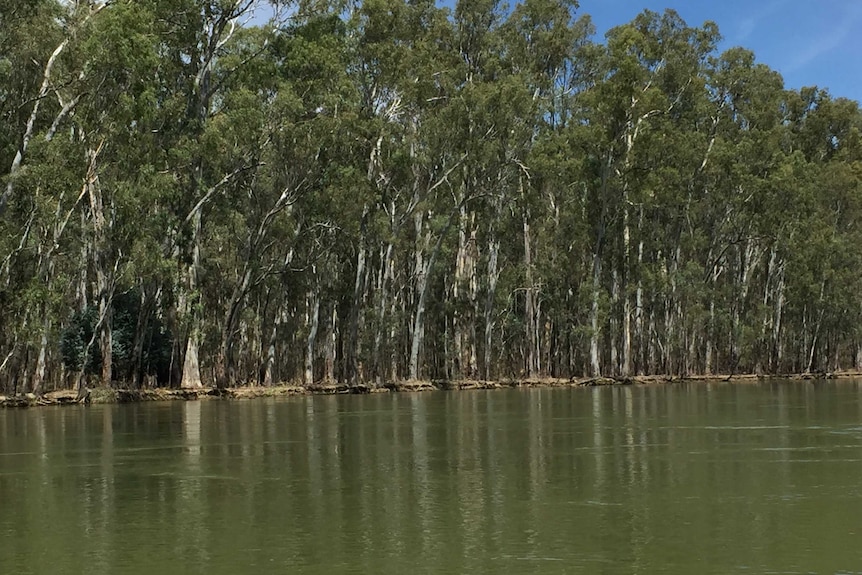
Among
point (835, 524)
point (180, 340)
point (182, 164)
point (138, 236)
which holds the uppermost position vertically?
point (182, 164)

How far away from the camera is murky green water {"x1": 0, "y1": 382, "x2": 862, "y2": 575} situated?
8.65 meters

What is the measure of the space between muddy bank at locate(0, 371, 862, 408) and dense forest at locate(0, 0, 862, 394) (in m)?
0.85

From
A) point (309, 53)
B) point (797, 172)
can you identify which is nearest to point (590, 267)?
point (797, 172)

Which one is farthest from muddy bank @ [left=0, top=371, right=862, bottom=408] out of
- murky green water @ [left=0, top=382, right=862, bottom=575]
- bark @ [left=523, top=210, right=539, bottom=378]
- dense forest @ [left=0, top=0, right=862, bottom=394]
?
murky green water @ [left=0, top=382, right=862, bottom=575]

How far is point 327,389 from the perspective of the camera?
43000mm

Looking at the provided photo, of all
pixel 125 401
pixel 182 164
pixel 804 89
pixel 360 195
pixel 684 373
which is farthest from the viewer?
pixel 804 89

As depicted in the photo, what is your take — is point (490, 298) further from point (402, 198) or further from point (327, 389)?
point (327, 389)

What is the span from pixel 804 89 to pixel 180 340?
49.6 metres

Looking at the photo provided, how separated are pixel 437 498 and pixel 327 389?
31.5 metres

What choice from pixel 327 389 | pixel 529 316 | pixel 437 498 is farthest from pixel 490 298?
pixel 437 498

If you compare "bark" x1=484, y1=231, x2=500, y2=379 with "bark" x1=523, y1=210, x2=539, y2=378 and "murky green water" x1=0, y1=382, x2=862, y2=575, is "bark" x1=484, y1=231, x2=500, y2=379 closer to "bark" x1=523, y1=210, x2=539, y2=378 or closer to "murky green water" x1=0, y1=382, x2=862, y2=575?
"bark" x1=523, y1=210, x2=539, y2=378

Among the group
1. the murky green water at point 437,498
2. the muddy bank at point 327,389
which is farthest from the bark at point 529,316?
the murky green water at point 437,498

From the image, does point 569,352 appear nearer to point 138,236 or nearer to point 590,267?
point 590,267

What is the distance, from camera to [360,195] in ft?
144
